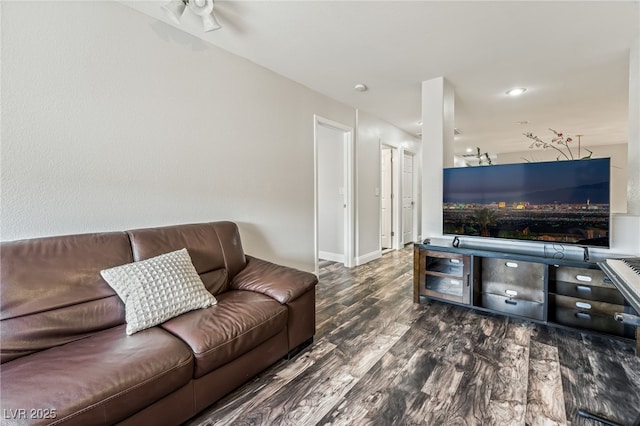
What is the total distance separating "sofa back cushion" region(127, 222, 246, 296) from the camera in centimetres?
184

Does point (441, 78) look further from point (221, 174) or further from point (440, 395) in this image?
point (440, 395)

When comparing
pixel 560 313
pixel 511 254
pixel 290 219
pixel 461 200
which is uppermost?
pixel 461 200

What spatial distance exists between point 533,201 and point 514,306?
936 millimetres

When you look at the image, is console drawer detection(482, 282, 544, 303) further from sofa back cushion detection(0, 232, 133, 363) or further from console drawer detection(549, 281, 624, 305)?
sofa back cushion detection(0, 232, 133, 363)

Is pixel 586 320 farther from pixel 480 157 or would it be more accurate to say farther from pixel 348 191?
pixel 348 191

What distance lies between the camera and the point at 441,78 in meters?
3.06

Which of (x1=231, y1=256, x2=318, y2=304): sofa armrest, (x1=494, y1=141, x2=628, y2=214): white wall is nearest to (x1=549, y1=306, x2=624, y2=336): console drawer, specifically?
(x1=231, y1=256, x2=318, y2=304): sofa armrest

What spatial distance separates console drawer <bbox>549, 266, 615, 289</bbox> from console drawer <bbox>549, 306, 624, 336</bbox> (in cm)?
23

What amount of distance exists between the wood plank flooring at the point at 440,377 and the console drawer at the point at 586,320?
9 cm

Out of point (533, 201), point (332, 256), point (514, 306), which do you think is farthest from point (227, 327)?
point (332, 256)

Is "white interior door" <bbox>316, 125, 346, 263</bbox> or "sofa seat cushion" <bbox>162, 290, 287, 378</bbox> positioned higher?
"white interior door" <bbox>316, 125, 346, 263</bbox>

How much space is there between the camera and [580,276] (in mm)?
2262

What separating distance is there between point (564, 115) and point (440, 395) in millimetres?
5019

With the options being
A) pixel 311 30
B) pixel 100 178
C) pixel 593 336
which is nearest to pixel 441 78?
pixel 311 30
